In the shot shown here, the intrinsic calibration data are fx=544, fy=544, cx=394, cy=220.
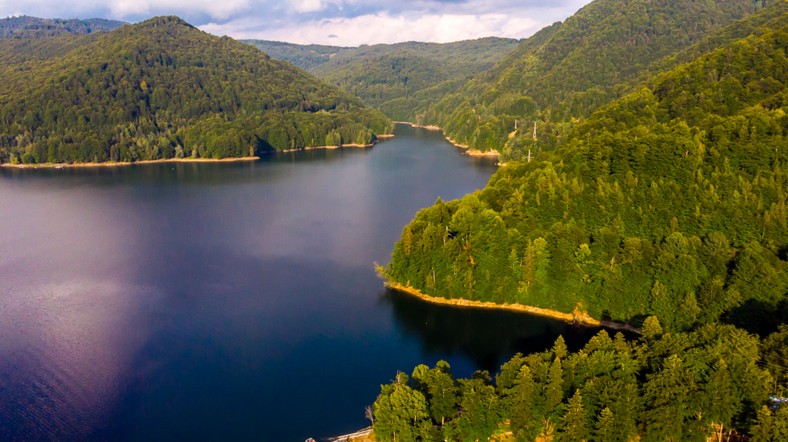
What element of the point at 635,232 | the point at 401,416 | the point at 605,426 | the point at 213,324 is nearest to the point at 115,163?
the point at 213,324

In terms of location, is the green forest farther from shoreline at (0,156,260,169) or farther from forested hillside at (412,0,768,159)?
shoreline at (0,156,260,169)

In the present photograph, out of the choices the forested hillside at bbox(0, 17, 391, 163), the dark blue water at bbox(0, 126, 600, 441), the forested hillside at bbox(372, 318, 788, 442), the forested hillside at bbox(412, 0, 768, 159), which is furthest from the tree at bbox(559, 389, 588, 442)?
the forested hillside at bbox(0, 17, 391, 163)

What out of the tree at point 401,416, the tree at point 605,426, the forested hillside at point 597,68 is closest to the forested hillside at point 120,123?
the forested hillside at point 597,68

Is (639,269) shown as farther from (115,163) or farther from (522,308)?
(115,163)

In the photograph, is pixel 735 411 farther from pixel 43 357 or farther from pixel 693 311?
pixel 43 357

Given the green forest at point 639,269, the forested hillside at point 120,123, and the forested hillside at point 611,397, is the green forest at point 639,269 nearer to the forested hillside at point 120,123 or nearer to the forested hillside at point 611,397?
the forested hillside at point 611,397

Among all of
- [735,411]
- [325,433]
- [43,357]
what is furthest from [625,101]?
[43,357]
